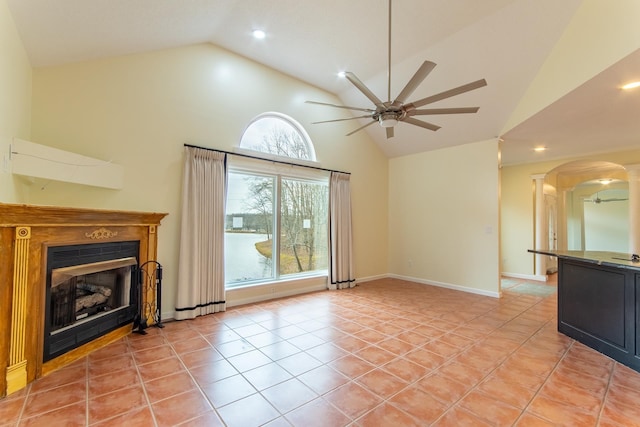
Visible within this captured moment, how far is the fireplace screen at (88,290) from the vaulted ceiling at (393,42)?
7.35 ft

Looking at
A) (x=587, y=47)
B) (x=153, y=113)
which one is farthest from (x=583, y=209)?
(x=153, y=113)

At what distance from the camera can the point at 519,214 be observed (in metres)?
7.03

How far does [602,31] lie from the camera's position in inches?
115

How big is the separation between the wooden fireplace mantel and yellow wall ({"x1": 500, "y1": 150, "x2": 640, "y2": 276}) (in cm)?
784

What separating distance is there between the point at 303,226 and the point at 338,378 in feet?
10.9

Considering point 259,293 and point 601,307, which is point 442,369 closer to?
point 601,307

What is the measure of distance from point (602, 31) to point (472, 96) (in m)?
1.79

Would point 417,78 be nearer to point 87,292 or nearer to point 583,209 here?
point 87,292

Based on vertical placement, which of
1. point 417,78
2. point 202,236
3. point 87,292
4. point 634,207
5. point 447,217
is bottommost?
point 87,292

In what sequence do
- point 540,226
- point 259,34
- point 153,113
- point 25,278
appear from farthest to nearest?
point 540,226
point 259,34
point 153,113
point 25,278

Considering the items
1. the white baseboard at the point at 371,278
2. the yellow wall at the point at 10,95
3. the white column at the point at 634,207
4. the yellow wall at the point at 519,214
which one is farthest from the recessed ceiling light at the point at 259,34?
the white column at the point at 634,207

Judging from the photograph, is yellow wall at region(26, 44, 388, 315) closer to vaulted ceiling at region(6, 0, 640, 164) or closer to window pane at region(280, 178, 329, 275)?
vaulted ceiling at region(6, 0, 640, 164)

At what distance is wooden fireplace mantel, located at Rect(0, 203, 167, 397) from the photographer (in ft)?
7.14

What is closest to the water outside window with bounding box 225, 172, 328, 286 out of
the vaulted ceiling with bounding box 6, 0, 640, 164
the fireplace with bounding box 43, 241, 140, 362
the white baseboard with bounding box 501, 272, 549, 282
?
the fireplace with bounding box 43, 241, 140, 362
